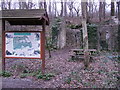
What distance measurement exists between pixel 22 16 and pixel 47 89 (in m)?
2.99

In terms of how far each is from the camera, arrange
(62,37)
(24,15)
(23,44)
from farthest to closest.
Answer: (62,37)
(23,44)
(24,15)

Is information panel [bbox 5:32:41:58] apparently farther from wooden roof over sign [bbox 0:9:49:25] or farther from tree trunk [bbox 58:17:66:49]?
tree trunk [bbox 58:17:66:49]

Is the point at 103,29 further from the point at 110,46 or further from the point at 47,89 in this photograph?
the point at 47,89

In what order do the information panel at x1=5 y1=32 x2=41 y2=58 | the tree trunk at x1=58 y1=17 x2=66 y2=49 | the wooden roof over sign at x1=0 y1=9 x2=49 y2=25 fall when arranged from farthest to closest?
the tree trunk at x1=58 y1=17 x2=66 y2=49 → the information panel at x1=5 y1=32 x2=41 y2=58 → the wooden roof over sign at x1=0 y1=9 x2=49 y2=25

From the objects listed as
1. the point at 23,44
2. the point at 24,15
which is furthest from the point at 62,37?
the point at 24,15

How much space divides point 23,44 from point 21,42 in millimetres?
116

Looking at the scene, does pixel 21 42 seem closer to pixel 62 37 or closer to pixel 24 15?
pixel 24 15

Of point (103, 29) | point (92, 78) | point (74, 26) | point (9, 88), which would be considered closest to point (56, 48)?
point (74, 26)

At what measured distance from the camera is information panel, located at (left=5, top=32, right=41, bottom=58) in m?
6.30

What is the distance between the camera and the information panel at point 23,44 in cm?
630

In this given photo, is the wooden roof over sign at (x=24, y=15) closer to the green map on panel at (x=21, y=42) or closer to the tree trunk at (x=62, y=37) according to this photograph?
the green map on panel at (x=21, y=42)

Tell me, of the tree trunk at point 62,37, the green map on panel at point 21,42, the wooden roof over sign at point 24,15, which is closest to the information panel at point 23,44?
the green map on panel at point 21,42

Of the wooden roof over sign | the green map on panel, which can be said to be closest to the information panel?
the green map on panel

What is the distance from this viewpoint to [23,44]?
6.39 m
